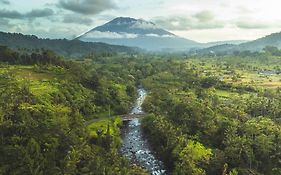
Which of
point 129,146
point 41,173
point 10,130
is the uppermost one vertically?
point 10,130

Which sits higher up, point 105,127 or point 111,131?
point 111,131

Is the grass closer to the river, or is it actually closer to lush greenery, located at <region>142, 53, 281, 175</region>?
the river

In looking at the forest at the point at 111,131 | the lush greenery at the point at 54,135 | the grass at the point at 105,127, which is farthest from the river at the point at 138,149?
the lush greenery at the point at 54,135

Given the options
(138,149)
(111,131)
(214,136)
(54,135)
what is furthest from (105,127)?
(54,135)

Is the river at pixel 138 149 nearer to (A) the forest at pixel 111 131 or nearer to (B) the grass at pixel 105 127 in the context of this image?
(A) the forest at pixel 111 131

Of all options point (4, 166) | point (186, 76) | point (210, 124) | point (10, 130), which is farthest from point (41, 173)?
point (186, 76)

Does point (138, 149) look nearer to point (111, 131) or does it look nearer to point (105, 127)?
point (111, 131)

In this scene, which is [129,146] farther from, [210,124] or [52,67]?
[52,67]

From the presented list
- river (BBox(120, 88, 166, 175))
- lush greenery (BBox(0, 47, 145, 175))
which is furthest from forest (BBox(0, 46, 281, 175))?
river (BBox(120, 88, 166, 175))
